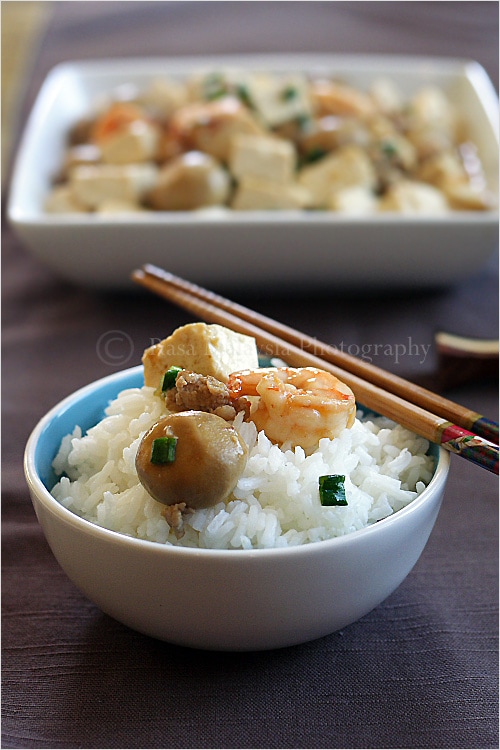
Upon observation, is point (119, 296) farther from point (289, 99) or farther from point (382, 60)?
point (382, 60)

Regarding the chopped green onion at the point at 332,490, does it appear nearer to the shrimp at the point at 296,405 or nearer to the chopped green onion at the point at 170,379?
the shrimp at the point at 296,405

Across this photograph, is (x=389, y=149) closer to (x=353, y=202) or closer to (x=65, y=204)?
(x=353, y=202)

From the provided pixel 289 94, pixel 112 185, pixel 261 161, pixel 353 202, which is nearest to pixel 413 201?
pixel 353 202

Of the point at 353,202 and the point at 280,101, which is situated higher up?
the point at 280,101

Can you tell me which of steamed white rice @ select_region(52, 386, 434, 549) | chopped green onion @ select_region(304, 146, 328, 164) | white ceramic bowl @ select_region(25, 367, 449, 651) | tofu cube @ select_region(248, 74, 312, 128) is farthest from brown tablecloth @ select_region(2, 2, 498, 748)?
tofu cube @ select_region(248, 74, 312, 128)

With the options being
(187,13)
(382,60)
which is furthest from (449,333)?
(187,13)

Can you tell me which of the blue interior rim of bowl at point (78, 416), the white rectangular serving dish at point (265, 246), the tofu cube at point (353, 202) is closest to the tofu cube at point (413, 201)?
the tofu cube at point (353, 202)
